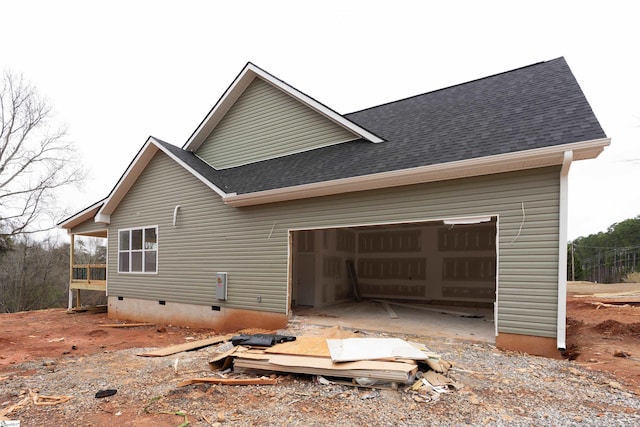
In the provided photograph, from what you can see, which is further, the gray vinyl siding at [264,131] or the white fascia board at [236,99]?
the gray vinyl siding at [264,131]

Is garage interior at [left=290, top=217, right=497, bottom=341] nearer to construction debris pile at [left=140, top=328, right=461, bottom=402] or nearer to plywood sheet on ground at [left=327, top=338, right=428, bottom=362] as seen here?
plywood sheet on ground at [left=327, top=338, right=428, bottom=362]

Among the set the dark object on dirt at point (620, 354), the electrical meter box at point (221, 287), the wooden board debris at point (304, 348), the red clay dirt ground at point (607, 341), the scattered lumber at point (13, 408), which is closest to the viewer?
the scattered lumber at point (13, 408)

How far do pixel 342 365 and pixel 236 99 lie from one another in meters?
10.2

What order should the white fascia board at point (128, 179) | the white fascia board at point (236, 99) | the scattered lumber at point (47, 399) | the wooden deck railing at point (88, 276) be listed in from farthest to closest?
the wooden deck railing at point (88, 276) < the white fascia board at point (128, 179) < the white fascia board at point (236, 99) < the scattered lumber at point (47, 399)

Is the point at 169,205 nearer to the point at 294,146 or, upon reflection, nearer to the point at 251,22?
the point at 294,146

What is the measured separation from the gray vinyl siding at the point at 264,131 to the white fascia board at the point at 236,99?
0.17 meters

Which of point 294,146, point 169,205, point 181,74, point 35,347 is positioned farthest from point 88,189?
point 294,146

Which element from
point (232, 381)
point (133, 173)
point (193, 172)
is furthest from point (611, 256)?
point (133, 173)

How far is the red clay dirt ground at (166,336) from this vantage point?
5641 millimetres

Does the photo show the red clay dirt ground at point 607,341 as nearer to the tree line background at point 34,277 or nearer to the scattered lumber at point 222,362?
the scattered lumber at point 222,362

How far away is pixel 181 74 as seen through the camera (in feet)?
72.4

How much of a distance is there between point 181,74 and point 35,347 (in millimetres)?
18901

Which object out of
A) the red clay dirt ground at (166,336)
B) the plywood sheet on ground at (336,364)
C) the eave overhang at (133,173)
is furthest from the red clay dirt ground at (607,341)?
the eave overhang at (133,173)

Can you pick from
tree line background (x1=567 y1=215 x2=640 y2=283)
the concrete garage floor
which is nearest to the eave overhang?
the concrete garage floor
